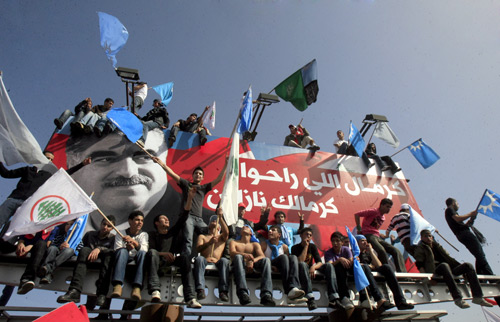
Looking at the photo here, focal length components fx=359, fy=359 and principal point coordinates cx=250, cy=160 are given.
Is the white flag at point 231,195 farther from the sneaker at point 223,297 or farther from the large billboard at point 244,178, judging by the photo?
the large billboard at point 244,178

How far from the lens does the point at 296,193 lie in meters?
9.71

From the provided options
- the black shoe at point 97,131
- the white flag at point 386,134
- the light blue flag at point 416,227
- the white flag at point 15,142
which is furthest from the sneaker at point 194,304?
the white flag at point 386,134

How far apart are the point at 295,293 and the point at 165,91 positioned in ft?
24.7

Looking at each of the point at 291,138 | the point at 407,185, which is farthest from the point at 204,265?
the point at 407,185

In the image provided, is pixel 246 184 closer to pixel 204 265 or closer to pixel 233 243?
pixel 233 243

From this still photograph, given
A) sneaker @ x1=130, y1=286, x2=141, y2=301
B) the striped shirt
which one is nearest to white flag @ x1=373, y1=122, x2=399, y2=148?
the striped shirt

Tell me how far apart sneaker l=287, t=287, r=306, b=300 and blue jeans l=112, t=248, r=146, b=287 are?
6.70 ft

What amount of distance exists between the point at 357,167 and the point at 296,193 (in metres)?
2.51

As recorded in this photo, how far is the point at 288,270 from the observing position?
5.28 m

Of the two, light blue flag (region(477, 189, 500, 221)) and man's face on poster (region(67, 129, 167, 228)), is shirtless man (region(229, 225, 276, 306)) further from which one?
light blue flag (region(477, 189, 500, 221))

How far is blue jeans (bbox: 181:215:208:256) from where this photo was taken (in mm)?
5453

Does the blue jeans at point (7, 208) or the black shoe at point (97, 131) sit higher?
the black shoe at point (97, 131)

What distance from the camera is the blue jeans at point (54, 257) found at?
4402mm

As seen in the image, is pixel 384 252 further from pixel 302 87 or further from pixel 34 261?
pixel 34 261
